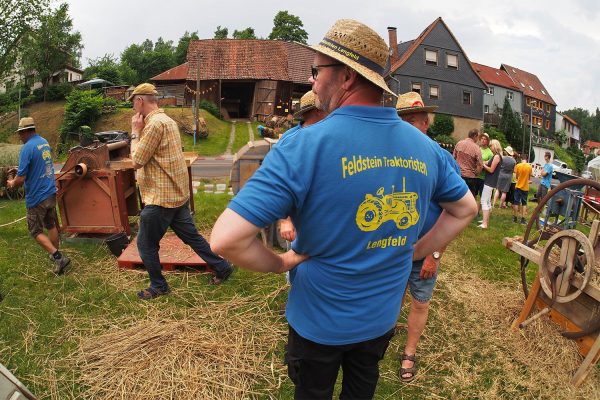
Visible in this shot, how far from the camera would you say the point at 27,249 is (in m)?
5.94

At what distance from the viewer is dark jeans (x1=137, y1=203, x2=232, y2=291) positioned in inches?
172

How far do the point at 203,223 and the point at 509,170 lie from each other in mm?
6373

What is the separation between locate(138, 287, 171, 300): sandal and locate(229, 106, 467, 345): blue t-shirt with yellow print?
3197 millimetres

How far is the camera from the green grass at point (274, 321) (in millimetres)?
3393

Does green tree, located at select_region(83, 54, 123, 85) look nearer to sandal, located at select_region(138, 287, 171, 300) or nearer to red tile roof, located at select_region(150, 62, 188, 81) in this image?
red tile roof, located at select_region(150, 62, 188, 81)

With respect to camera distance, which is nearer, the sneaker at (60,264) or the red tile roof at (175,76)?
the sneaker at (60,264)

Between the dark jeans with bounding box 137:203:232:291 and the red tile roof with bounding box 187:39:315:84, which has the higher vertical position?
the red tile roof with bounding box 187:39:315:84

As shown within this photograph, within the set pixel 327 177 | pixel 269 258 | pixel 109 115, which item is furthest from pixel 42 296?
pixel 109 115

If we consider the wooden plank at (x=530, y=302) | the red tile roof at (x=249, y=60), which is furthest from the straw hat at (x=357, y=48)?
the red tile roof at (x=249, y=60)

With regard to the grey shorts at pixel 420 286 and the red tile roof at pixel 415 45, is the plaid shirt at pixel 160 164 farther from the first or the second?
the red tile roof at pixel 415 45

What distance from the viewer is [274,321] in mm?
4168

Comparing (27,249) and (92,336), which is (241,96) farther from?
(92,336)

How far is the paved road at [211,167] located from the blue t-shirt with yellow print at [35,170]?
9.13 meters

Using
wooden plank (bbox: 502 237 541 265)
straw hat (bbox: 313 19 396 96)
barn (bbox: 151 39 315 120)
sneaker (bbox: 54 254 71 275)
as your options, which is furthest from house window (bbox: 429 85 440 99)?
straw hat (bbox: 313 19 396 96)
